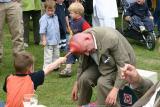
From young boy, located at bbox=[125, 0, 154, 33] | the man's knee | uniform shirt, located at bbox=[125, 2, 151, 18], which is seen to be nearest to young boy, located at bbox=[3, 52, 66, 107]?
the man's knee

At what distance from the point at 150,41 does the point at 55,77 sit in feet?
8.38

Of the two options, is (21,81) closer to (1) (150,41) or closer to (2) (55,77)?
(2) (55,77)

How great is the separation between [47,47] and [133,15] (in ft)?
9.23

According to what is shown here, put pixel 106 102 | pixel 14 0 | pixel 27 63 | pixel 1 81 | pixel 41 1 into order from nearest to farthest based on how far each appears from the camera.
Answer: pixel 27 63, pixel 106 102, pixel 1 81, pixel 14 0, pixel 41 1

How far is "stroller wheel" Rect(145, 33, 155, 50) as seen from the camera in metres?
9.31

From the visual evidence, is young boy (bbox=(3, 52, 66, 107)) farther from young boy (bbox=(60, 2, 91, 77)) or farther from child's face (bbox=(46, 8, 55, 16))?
child's face (bbox=(46, 8, 55, 16))

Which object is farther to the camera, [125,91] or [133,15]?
[133,15]

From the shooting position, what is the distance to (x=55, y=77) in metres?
7.61

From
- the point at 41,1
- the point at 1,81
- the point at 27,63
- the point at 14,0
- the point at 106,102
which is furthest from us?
the point at 41,1

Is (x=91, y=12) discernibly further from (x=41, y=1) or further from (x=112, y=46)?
(x=112, y=46)

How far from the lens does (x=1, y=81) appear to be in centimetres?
729

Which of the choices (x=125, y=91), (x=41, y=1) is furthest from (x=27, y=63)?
(x=41, y=1)

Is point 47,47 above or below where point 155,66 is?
above

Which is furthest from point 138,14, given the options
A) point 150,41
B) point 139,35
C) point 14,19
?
point 14,19
